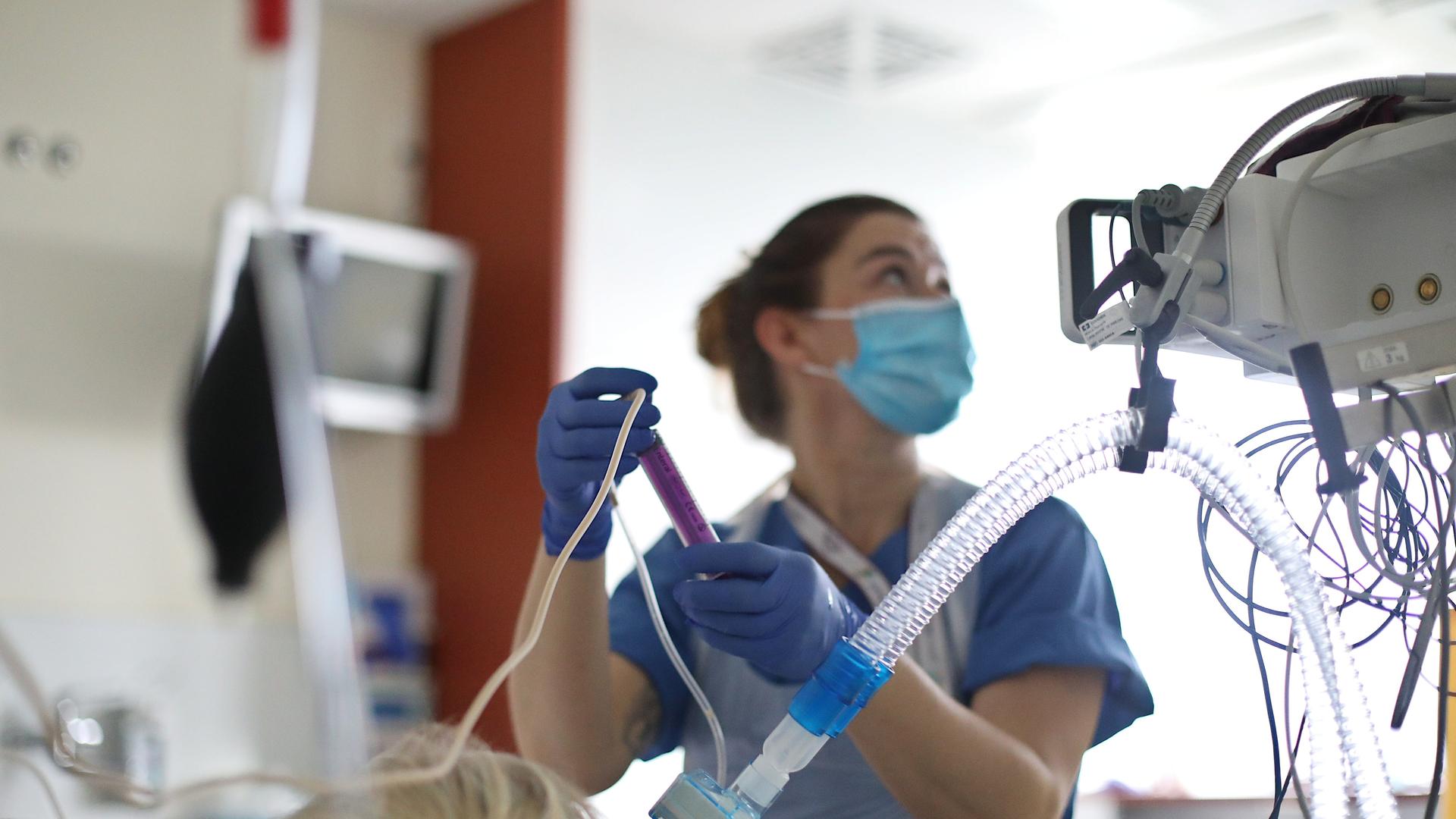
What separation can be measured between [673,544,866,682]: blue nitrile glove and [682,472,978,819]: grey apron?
310 mm

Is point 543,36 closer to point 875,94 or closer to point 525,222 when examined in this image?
point 525,222

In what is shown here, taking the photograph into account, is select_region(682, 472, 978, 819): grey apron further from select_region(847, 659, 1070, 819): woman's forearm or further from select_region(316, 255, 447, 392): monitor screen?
select_region(316, 255, 447, 392): monitor screen

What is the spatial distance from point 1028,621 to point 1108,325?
0.43 metres

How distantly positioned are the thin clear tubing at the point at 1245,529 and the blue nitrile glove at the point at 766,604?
10cm

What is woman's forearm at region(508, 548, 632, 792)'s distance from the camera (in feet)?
4.12

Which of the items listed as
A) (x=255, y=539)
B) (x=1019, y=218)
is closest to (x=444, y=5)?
(x=255, y=539)

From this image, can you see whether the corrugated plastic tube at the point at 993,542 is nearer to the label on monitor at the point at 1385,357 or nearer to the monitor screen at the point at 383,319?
the label on monitor at the point at 1385,357

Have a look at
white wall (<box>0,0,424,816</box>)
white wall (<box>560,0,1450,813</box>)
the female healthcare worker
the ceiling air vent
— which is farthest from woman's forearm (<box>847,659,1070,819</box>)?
the ceiling air vent

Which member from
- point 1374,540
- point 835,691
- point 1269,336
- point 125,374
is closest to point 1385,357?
point 1269,336

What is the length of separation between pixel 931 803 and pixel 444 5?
2.61 m

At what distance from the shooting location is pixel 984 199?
12.9 ft

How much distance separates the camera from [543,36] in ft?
10.4

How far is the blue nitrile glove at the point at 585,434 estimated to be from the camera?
3.55 ft

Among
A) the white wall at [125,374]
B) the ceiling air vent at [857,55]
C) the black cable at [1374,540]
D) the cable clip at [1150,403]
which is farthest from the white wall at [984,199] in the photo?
the cable clip at [1150,403]
